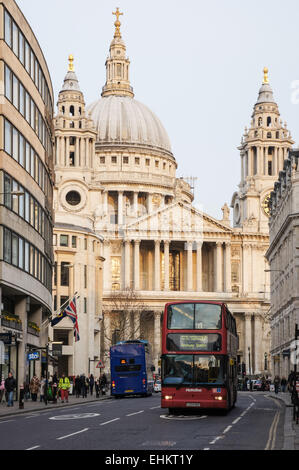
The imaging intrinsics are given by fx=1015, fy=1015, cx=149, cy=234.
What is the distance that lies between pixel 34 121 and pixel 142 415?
24.4m

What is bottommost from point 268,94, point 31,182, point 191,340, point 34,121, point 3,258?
point 191,340

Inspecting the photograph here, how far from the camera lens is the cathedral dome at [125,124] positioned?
193 meters

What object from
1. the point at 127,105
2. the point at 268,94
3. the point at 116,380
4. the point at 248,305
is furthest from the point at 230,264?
the point at 116,380

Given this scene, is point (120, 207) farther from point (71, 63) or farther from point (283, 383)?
point (283, 383)

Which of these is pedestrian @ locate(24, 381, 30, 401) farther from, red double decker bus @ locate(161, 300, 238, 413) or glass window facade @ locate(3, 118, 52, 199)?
red double decker bus @ locate(161, 300, 238, 413)

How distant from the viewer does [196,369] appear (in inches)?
1609

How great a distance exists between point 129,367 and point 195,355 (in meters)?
28.0

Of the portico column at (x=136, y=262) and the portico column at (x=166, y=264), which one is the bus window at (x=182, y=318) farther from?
the portico column at (x=166, y=264)

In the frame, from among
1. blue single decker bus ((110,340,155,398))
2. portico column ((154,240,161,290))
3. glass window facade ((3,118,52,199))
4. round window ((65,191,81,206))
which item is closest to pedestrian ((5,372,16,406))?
Result: glass window facade ((3,118,52,199))

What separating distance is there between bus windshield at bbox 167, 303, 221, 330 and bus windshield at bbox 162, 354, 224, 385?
4.15ft

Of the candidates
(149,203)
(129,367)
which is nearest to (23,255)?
(129,367)
